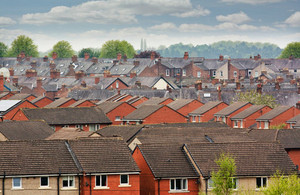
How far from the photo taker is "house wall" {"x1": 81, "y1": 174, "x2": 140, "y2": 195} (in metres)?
50.2

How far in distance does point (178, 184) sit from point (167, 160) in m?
1.98

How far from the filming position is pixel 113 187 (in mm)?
50875

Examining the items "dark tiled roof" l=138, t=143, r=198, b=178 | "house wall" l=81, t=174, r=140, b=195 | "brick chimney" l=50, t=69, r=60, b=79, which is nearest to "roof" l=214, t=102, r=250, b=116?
"dark tiled roof" l=138, t=143, r=198, b=178

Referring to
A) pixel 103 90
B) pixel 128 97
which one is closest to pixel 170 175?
pixel 128 97

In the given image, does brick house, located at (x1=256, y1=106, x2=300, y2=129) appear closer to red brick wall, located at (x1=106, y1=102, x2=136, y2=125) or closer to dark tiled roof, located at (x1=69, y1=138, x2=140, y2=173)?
red brick wall, located at (x1=106, y1=102, x2=136, y2=125)

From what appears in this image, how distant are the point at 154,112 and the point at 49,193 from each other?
181 feet

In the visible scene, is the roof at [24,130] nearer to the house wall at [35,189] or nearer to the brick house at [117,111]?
the house wall at [35,189]

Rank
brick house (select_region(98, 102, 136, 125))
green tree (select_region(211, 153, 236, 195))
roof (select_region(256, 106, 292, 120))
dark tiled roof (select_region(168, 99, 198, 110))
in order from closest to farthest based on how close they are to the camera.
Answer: green tree (select_region(211, 153, 236, 195)) → roof (select_region(256, 106, 292, 120)) → brick house (select_region(98, 102, 136, 125)) → dark tiled roof (select_region(168, 99, 198, 110))

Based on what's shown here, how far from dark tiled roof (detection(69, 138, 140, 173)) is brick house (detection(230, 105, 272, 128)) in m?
54.6

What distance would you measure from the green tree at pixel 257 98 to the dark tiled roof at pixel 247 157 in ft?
239

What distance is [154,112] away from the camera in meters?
104

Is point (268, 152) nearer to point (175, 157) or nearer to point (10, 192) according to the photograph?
point (175, 157)

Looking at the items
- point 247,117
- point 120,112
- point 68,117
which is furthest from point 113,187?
point 120,112

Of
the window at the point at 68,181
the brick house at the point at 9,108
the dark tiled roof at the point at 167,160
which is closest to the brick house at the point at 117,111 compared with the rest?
the brick house at the point at 9,108
